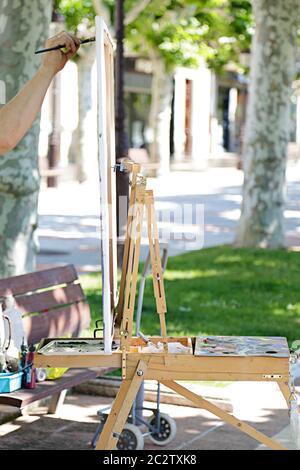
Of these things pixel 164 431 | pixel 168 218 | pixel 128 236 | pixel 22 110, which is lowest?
pixel 168 218

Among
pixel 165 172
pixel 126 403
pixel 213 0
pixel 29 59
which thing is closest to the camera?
Result: pixel 126 403

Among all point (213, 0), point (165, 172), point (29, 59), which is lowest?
point (165, 172)

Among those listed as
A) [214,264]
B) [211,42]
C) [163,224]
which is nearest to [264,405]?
[214,264]

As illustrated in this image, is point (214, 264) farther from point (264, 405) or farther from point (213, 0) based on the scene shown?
point (213, 0)

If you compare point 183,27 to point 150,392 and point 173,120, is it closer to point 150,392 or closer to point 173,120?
point 173,120

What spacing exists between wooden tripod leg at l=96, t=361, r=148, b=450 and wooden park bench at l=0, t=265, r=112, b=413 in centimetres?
119

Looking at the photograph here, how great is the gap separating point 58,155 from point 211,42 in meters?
8.56

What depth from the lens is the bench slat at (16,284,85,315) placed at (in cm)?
657

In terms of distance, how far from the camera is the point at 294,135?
59531mm

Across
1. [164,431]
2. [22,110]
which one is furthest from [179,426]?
[22,110]

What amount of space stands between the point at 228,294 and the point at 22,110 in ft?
24.8

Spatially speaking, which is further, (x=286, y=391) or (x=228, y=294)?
(x=228, y=294)

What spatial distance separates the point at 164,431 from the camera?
6047mm

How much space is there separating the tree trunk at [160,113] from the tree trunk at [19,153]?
2405 cm
